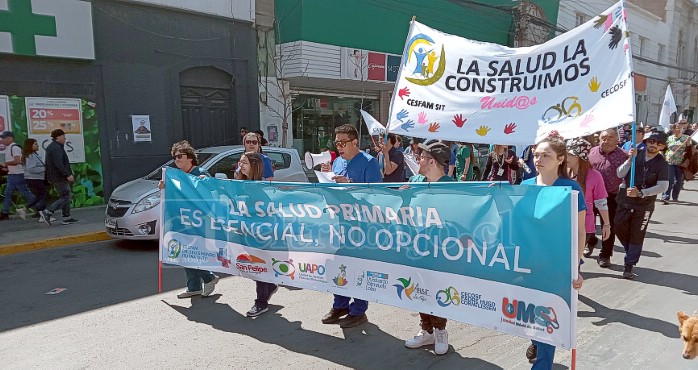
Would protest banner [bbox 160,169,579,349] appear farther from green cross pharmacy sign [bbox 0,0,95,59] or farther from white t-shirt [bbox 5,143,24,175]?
green cross pharmacy sign [bbox 0,0,95,59]

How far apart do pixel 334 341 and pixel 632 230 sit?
4.19 m

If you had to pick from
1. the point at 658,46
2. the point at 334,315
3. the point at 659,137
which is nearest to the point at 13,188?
the point at 334,315

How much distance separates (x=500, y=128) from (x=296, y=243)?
7.99ft

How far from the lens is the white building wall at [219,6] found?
12.6m

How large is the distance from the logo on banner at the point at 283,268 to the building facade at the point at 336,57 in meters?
11.1

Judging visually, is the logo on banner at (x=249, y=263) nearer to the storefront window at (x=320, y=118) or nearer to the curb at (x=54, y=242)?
the curb at (x=54, y=242)

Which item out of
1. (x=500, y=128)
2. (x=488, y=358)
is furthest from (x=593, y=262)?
(x=488, y=358)

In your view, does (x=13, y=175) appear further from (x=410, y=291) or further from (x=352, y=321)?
(x=410, y=291)

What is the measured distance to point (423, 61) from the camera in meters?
5.73

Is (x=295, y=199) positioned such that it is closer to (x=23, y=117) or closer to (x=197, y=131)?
(x=23, y=117)

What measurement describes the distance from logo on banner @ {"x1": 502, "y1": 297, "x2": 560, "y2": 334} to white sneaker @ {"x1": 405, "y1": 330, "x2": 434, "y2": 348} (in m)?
0.99

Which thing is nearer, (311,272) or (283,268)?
(311,272)

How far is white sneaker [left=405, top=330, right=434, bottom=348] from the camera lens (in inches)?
163

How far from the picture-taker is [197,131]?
13.9m
